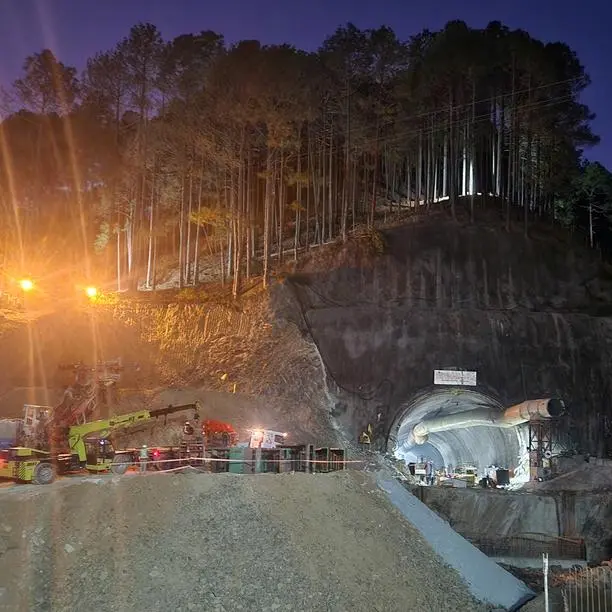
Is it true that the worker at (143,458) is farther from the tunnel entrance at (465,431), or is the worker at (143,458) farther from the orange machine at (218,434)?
the tunnel entrance at (465,431)

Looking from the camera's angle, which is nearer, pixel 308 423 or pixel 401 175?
pixel 308 423

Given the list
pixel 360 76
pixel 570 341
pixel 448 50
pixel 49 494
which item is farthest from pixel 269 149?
pixel 49 494

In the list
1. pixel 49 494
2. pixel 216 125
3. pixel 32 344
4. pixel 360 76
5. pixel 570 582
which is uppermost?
pixel 360 76

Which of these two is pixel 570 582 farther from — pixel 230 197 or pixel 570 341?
pixel 230 197

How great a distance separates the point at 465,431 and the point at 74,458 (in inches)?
1257

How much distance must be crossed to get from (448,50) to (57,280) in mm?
33817

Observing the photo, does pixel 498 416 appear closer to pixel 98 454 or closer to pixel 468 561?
pixel 468 561

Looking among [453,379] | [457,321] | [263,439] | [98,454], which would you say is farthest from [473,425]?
[98,454]

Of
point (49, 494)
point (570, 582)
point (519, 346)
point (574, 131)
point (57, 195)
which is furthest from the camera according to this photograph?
point (57, 195)

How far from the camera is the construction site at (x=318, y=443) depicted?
17234 mm

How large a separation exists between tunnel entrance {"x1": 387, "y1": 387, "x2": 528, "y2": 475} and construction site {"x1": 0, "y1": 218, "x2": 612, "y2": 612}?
9.3 inches

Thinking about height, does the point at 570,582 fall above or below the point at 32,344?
below

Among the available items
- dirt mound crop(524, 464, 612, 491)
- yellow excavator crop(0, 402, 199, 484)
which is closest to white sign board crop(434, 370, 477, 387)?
dirt mound crop(524, 464, 612, 491)

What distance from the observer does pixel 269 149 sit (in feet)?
134
